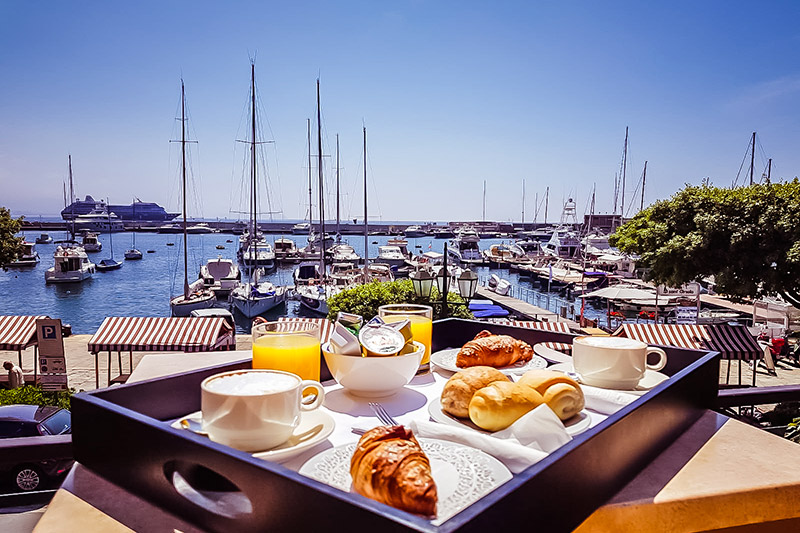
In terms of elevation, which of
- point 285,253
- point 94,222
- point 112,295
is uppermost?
point 94,222

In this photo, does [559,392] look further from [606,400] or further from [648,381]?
[648,381]

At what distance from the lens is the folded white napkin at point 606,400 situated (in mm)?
1488

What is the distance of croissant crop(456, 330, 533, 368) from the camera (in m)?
1.95

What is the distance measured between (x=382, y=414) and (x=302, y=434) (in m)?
0.33

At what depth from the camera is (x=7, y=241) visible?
656 inches

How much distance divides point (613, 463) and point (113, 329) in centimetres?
1246

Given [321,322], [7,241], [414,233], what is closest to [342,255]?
[7,241]

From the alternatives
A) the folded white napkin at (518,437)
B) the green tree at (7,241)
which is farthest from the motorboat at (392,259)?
the folded white napkin at (518,437)

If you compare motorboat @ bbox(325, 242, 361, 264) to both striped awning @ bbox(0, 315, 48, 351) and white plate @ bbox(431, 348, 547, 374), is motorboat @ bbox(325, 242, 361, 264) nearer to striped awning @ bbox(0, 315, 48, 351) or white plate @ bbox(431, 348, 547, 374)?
striped awning @ bbox(0, 315, 48, 351)

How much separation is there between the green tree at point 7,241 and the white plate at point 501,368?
63.7ft

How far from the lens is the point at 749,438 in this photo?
151 cm

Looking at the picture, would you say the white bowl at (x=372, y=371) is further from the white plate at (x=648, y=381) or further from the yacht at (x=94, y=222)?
the yacht at (x=94, y=222)

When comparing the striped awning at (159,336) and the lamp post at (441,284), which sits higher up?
the lamp post at (441,284)

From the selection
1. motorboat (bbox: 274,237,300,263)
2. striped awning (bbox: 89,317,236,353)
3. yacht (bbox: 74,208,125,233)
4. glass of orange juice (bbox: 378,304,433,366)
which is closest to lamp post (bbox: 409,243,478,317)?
striped awning (bbox: 89,317,236,353)
